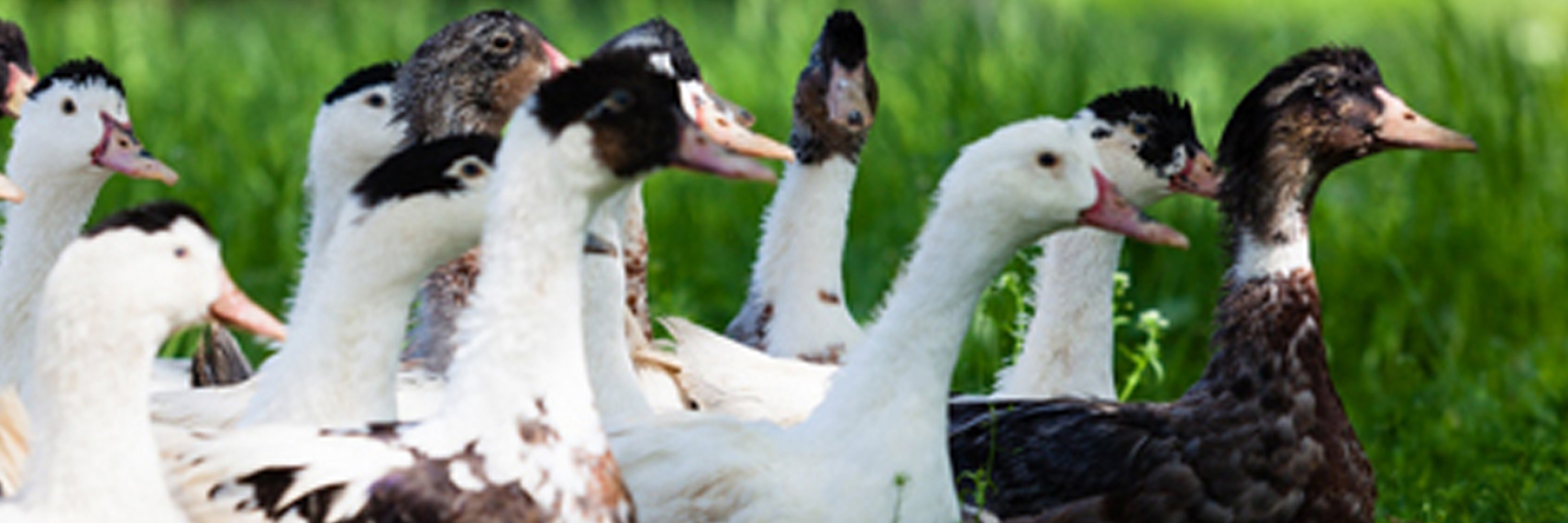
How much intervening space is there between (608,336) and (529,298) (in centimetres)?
159

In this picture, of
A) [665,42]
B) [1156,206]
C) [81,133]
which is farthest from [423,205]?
[1156,206]

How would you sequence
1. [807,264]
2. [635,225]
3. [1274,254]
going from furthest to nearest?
[807,264], [635,225], [1274,254]

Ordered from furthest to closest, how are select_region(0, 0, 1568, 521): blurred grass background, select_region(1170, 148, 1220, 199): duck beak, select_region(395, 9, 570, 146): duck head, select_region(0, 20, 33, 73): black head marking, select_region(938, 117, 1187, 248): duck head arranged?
select_region(0, 0, 1568, 521): blurred grass background < select_region(0, 20, 33, 73): black head marking < select_region(395, 9, 570, 146): duck head < select_region(1170, 148, 1220, 199): duck beak < select_region(938, 117, 1187, 248): duck head

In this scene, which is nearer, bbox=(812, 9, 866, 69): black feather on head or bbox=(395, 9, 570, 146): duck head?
bbox=(395, 9, 570, 146): duck head

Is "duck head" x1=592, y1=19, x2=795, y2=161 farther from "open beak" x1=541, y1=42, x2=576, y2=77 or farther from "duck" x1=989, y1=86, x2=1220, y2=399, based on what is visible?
"duck" x1=989, y1=86, x2=1220, y2=399

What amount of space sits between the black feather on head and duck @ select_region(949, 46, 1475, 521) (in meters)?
1.45

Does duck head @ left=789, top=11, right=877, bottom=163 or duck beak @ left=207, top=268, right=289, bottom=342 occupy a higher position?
duck head @ left=789, top=11, right=877, bottom=163

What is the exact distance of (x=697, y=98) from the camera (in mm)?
6145

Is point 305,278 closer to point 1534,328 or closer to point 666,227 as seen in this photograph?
point 666,227

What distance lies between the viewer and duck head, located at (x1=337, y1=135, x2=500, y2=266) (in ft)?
14.4

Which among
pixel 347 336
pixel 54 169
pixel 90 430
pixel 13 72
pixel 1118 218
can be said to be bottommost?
pixel 90 430

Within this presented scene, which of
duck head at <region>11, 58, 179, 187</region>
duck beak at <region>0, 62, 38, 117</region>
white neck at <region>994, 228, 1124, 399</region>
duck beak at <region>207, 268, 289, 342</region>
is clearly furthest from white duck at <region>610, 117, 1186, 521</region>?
duck beak at <region>0, 62, 38, 117</region>

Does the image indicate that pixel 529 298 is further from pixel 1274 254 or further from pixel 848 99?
pixel 848 99

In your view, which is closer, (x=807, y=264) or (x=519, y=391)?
(x=519, y=391)
